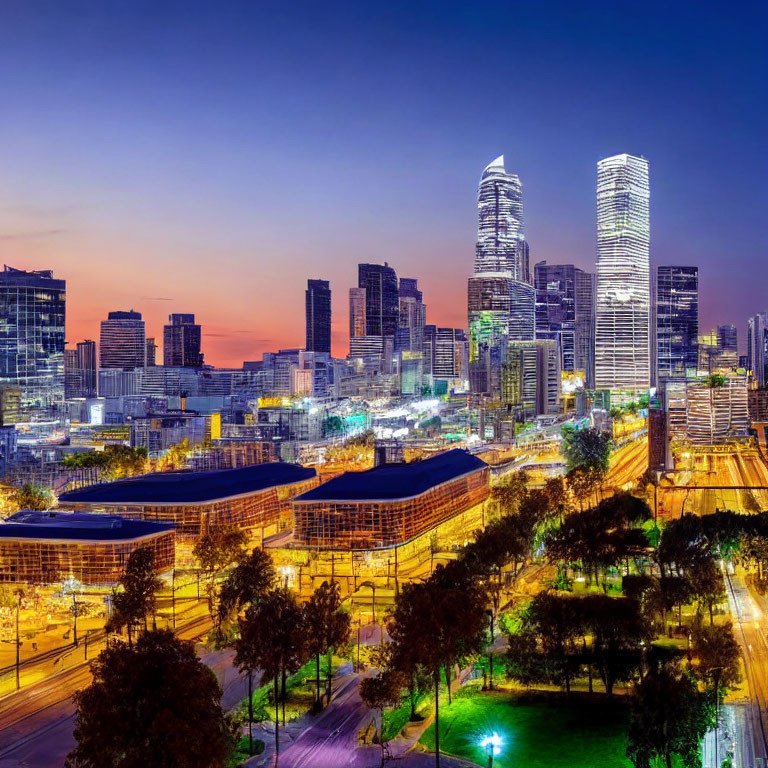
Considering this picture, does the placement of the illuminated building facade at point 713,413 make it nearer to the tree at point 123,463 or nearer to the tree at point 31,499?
the tree at point 123,463

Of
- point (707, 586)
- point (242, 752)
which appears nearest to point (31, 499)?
point (242, 752)

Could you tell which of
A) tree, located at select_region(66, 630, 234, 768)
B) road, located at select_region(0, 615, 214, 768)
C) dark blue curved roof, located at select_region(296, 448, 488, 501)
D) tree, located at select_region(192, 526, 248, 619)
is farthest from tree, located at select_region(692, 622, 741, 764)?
dark blue curved roof, located at select_region(296, 448, 488, 501)

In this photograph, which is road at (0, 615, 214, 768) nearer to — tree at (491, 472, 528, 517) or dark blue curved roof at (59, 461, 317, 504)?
dark blue curved roof at (59, 461, 317, 504)

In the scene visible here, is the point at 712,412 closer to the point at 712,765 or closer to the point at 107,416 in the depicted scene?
the point at 107,416

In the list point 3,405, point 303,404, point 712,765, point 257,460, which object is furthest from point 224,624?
point 3,405

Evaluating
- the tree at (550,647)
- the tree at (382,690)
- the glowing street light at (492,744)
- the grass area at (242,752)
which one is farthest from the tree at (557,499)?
the grass area at (242,752)

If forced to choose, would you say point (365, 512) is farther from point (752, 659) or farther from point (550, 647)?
point (752, 659)
